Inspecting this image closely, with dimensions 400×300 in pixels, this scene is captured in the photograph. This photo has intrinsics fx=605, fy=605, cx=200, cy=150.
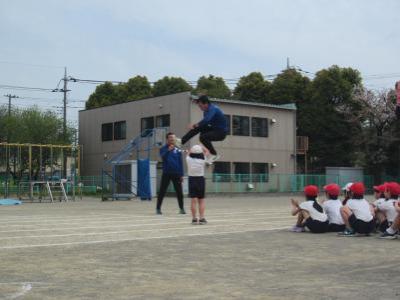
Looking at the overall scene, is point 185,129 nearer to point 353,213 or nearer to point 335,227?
point 335,227

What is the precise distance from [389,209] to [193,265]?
4454mm

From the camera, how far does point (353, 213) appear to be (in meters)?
9.51

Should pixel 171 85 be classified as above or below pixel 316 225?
above

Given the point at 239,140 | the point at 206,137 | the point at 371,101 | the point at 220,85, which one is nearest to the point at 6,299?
the point at 206,137

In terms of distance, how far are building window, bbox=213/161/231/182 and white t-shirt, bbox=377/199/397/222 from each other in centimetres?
3038

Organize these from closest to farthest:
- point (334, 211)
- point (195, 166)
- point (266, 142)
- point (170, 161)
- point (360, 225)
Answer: point (360, 225), point (334, 211), point (195, 166), point (170, 161), point (266, 142)

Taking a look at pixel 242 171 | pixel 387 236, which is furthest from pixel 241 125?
pixel 387 236

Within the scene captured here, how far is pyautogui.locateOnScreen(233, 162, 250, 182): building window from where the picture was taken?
41750mm

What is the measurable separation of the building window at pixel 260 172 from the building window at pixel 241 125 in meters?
2.57

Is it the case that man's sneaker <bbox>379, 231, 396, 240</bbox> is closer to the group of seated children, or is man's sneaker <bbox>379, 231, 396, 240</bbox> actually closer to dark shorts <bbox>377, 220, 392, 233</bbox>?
the group of seated children

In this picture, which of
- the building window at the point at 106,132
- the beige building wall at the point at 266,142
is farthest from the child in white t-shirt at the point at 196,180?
the building window at the point at 106,132

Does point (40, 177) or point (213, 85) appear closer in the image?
point (40, 177)

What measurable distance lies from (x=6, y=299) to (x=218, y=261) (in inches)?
104

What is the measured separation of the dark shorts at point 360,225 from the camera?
9375mm
